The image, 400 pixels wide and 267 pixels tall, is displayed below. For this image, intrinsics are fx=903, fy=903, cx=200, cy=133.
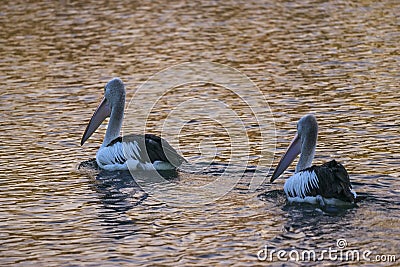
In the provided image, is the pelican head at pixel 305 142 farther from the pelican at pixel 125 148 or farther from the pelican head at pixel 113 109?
the pelican head at pixel 113 109

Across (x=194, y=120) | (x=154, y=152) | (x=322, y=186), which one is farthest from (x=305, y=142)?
(x=194, y=120)

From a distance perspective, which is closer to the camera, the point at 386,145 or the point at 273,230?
the point at 273,230

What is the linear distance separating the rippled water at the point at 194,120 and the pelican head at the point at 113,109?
0.98 ft

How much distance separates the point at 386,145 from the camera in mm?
9164

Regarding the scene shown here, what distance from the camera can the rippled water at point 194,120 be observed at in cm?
676

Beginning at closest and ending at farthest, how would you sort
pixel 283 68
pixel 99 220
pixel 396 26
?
1. pixel 99 220
2. pixel 283 68
3. pixel 396 26

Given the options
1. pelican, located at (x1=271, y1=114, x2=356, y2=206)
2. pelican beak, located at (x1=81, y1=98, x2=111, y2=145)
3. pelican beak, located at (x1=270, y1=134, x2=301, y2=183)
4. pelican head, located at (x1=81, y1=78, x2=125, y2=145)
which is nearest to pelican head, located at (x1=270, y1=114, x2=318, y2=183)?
pelican beak, located at (x1=270, y1=134, x2=301, y2=183)

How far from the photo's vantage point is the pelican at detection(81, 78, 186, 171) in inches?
338

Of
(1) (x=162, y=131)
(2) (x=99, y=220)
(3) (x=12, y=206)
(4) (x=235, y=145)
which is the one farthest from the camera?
(1) (x=162, y=131)

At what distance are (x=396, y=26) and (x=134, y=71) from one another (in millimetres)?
4966

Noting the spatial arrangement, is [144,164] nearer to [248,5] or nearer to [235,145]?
[235,145]

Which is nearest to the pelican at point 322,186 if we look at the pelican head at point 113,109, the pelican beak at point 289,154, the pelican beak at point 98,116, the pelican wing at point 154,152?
the pelican beak at point 289,154

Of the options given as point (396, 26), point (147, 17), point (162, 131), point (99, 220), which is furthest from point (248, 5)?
point (99, 220)

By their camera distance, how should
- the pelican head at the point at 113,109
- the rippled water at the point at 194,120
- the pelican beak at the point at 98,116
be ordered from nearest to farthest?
the rippled water at the point at 194,120 → the pelican head at the point at 113,109 → the pelican beak at the point at 98,116
